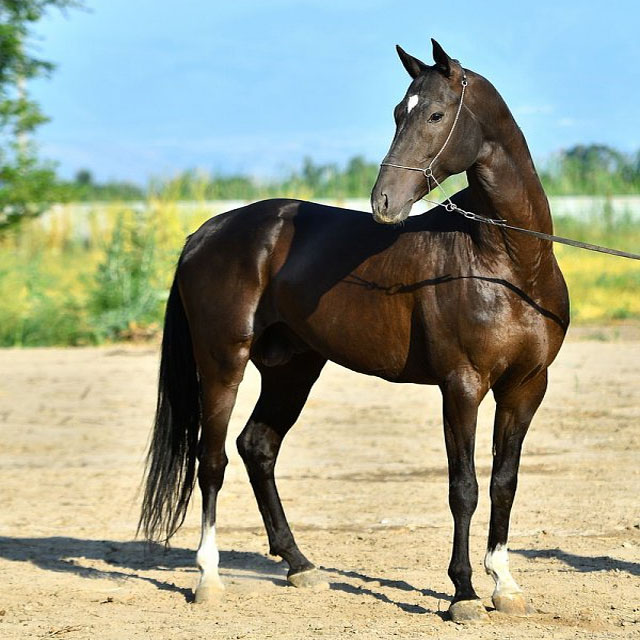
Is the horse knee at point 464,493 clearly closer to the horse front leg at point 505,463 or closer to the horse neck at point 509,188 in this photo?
the horse front leg at point 505,463

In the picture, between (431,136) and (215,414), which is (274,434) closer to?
(215,414)

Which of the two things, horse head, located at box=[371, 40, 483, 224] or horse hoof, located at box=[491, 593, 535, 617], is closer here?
horse head, located at box=[371, 40, 483, 224]

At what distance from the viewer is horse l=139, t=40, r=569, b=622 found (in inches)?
183

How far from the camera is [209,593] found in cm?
538

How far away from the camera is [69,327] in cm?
1530

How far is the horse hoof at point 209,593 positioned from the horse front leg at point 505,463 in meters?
1.32

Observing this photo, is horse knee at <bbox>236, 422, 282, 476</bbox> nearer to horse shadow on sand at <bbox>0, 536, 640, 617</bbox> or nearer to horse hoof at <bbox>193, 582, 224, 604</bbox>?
horse shadow on sand at <bbox>0, 536, 640, 617</bbox>

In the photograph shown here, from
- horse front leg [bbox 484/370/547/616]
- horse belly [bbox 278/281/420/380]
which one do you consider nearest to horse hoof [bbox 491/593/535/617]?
horse front leg [bbox 484/370/547/616]

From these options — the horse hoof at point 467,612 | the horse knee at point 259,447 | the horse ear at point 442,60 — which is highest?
the horse ear at point 442,60

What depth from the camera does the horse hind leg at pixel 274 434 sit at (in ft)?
19.0

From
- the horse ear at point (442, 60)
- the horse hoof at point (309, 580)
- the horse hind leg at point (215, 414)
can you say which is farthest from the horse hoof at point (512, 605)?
the horse ear at point (442, 60)

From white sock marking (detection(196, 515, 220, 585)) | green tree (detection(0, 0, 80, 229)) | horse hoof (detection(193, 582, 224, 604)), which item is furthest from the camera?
green tree (detection(0, 0, 80, 229))

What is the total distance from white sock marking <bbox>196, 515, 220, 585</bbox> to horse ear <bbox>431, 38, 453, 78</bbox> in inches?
99.4

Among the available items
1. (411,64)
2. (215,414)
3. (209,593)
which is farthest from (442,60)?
(209,593)
